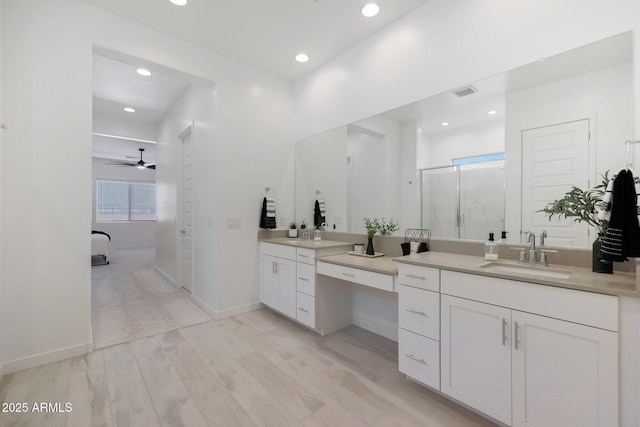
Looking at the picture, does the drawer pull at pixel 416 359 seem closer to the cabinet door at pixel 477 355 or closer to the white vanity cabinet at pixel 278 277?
the cabinet door at pixel 477 355

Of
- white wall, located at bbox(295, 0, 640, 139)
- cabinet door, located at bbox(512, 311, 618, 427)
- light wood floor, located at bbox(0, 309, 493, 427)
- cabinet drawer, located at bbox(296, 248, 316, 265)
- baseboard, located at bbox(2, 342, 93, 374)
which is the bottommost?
light wood floor, located at bbox(0, 309, 493, 427)

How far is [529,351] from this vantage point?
139 cm

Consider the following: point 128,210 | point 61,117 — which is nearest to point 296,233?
point 61,117

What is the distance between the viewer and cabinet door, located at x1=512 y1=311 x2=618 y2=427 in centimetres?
121

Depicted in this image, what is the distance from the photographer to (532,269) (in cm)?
172

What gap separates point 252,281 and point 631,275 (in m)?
3.16

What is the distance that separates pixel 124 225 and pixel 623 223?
10.5 metres

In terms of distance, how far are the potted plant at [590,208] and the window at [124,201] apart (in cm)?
1038

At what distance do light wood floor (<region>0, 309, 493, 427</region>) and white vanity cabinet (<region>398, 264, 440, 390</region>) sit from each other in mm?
184

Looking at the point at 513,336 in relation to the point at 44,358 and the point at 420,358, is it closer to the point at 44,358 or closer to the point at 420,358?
the point at 420,358

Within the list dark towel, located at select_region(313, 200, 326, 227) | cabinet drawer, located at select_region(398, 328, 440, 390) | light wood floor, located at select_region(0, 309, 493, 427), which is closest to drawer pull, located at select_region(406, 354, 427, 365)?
cabinet drawer, located at select_region(398, 328, 440, 390)

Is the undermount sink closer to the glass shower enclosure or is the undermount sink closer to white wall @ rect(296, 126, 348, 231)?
the glass shower enclosure

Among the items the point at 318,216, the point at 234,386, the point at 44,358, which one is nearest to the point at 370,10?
the point at 318,216

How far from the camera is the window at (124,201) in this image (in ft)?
27.8
